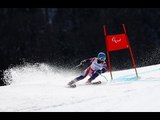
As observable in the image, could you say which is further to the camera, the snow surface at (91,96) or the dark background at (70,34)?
the dark background at (70,34)

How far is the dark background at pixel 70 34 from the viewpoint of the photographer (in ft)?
121

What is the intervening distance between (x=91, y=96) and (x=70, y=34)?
35.6 m

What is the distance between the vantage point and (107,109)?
6410 millimetres

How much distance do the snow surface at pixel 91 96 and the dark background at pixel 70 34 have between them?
24.7 meters

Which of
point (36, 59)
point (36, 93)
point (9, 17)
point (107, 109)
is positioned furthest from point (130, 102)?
point (9, 17)

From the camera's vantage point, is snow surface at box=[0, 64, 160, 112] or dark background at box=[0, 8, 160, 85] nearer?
snow surface at box=[0, 64, 160, 112]

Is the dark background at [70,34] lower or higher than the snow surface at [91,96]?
higher

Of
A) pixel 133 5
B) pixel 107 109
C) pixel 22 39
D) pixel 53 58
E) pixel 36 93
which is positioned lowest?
pixel 107 109

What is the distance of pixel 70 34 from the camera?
42.9 m

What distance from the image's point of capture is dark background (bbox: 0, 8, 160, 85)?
36875mm

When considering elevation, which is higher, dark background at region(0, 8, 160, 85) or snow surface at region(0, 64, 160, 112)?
dark background at region(0, 8, 160, 85)

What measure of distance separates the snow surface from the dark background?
2465 cm

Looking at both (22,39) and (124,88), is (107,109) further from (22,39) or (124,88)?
(22,39)

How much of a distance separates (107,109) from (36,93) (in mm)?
2260
